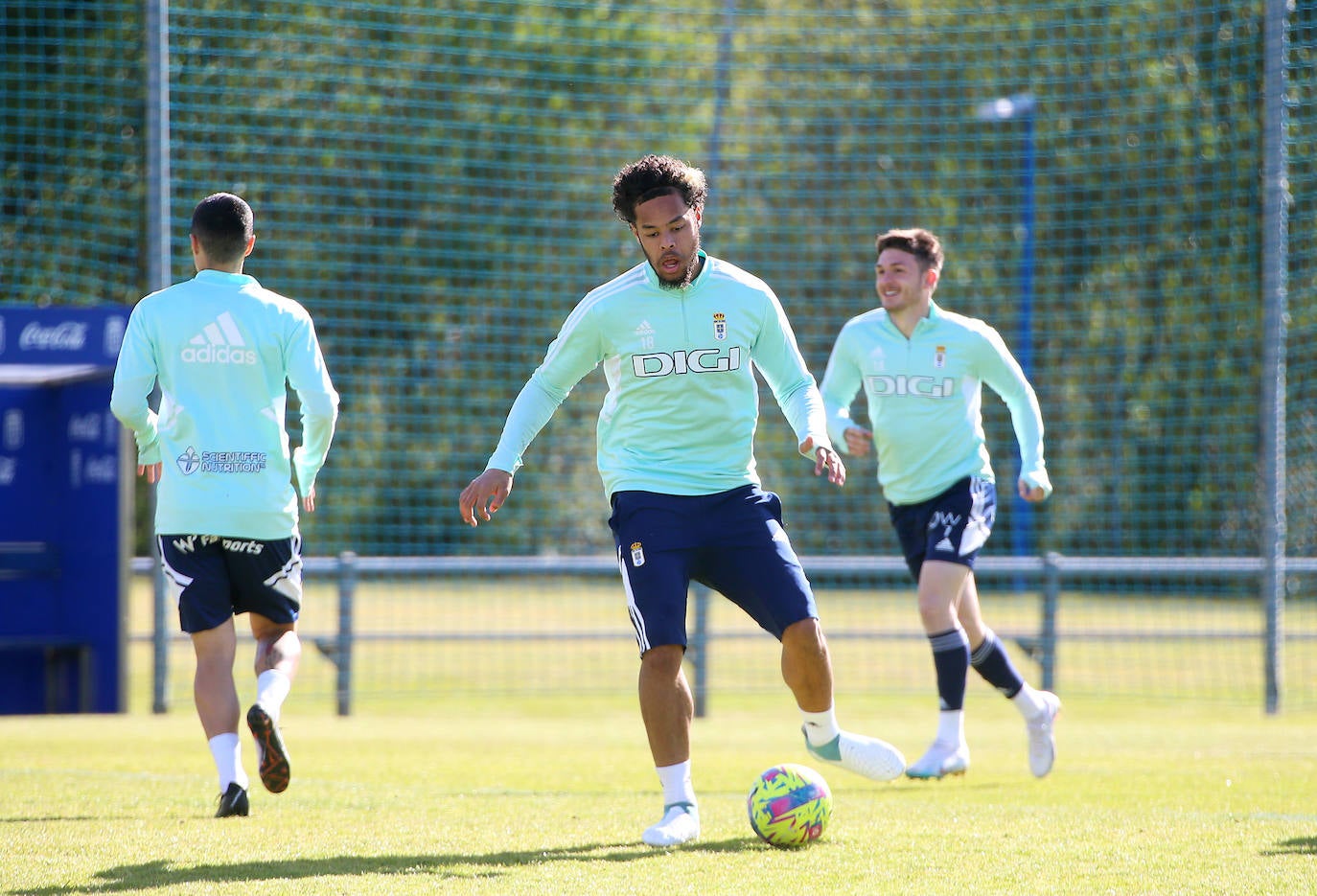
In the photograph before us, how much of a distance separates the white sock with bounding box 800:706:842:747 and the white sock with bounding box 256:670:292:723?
1.79 metres

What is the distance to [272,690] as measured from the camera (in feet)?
17.3

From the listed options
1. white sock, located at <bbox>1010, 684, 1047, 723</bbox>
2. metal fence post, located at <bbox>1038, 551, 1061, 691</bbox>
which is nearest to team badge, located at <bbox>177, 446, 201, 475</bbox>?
white sock, located at <bbox>1010, 684, 1047, 723</bbox>

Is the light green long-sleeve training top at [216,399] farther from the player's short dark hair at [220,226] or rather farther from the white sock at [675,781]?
the white sock at [675,781]

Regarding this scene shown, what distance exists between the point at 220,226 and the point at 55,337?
492 centimetres

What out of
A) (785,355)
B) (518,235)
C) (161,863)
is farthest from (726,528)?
(518,235)

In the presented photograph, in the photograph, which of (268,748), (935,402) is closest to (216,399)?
(268,748)

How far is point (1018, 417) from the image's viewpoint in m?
6.95

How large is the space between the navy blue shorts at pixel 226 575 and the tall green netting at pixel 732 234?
5.19 meters

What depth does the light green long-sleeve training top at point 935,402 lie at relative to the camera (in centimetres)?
683

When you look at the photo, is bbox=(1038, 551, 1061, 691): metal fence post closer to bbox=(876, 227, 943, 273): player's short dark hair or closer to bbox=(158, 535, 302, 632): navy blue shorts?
bbox=(876, 227, 943, 273): player's short dark hair

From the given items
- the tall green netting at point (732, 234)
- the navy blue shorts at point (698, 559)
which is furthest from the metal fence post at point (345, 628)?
the navy blue shorts at point (698, 559)

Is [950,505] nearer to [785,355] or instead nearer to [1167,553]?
[785,355]

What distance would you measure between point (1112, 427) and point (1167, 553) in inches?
83.1

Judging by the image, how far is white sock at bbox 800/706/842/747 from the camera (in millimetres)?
4930
